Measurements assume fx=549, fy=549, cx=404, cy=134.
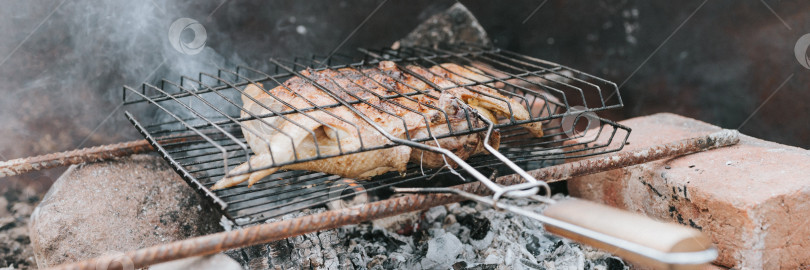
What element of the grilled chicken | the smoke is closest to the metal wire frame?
the grilled chicken

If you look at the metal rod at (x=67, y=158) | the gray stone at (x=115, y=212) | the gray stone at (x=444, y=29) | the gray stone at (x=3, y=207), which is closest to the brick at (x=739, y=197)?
the gray stone at (x=444, y=29)

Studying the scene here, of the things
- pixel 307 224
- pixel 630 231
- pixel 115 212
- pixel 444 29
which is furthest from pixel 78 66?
pixel 630 231

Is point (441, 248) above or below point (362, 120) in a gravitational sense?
below

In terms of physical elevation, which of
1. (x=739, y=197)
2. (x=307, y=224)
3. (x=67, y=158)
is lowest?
(x=739, y=197)

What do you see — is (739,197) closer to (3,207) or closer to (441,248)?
(441,248)

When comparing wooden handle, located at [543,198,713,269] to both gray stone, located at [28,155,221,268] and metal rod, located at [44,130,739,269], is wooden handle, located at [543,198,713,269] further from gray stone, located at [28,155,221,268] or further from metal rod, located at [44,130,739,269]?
gray stone, located at [28,155,221,268]

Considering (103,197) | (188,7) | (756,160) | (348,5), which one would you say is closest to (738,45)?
(756,160)
